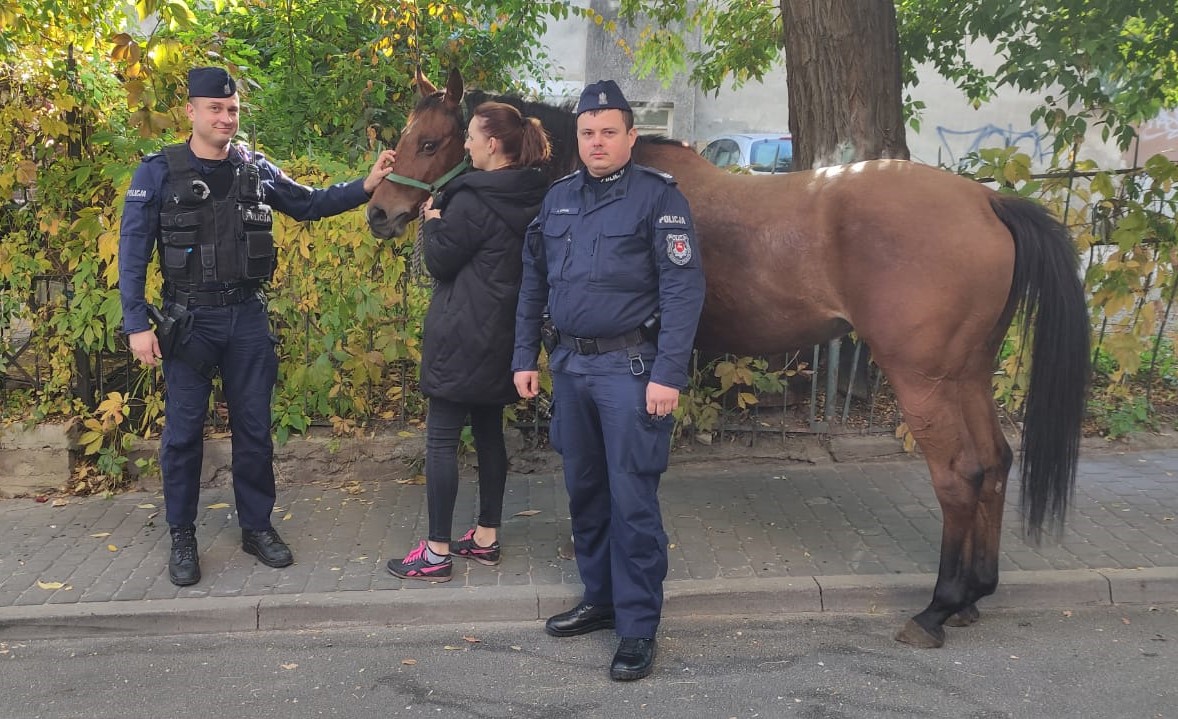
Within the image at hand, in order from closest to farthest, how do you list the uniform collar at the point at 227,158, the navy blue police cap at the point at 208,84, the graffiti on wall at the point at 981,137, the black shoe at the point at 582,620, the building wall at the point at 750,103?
the black shoe at the point at 582,620, the navy blue police cap at the point at 208,84, the uniform collar at the point at 227,158, the graffiti on wall at the point at 981,137, the building wall at the point at 750,103

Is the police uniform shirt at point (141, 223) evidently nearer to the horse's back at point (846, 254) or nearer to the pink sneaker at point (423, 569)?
the pink sneaker at point (423, 569)

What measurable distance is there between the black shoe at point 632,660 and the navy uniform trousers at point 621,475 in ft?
0.11

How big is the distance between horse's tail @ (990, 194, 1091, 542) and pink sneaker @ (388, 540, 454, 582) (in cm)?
247

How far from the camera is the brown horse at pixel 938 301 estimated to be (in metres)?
3.69

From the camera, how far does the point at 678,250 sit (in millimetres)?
3355

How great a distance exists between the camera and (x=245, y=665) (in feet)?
12.2

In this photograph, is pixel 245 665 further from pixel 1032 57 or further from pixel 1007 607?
pixel 1032 57

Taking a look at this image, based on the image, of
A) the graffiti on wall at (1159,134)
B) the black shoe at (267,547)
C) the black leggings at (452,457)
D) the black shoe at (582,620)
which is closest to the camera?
the black shoe at (582,620)

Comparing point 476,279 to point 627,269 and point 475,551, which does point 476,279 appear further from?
point 475,551

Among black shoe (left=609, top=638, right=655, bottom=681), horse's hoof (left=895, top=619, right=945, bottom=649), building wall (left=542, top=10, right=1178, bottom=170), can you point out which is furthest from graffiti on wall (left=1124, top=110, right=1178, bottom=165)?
black shoe (left=609, top=638, right=655, bottom=681)

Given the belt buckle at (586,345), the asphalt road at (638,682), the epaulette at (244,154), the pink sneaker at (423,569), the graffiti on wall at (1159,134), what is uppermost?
the graffiti on wall at (1159,134)

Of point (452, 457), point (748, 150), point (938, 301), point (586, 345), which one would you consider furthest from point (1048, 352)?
point (748, 150)

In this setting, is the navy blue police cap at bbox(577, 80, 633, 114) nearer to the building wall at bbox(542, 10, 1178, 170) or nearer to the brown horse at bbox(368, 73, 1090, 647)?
the brown horse at bbox(368, 73, 1090, 647)

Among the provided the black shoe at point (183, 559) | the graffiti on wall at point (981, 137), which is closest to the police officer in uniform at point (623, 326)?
the black shoe at point (183, 559)
